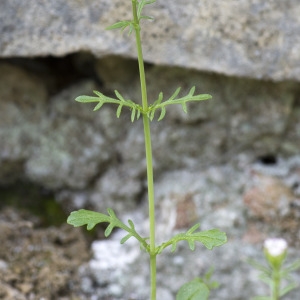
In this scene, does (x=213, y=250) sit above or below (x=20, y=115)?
below

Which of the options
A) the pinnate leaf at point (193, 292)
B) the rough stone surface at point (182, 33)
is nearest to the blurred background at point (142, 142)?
the rough stone surface at point (182, 33)

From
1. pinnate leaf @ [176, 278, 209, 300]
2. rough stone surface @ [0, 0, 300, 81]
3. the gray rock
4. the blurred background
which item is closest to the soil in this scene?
the blurred background

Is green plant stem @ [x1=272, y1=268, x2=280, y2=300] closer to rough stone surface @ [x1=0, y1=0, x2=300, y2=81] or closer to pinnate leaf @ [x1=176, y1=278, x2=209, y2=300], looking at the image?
pinnate leaf @ [x1=176, y1=278, x2=209, y2=300]

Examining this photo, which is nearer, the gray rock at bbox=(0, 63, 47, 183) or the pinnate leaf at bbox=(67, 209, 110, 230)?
the pinnate leaf at bbox=(67, 209, 110, 230)

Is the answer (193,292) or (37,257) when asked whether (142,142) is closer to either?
(37,257)

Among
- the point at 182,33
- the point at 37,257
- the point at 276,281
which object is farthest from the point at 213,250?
the point at 182,33

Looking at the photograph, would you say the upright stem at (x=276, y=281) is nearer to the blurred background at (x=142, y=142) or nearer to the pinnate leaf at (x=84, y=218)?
the blurred background at (x=142, y=142)
